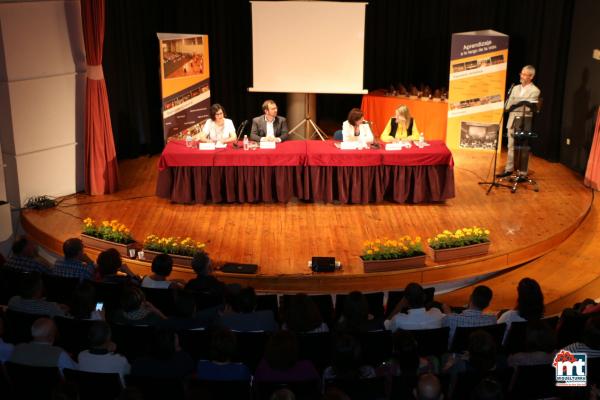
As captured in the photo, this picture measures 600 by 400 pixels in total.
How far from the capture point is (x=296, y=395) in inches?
159

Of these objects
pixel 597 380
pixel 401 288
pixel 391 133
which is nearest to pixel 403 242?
pixel 401 288

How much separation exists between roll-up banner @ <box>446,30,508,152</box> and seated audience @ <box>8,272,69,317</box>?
7381 millimetres

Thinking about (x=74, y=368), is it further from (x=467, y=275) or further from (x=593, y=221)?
(x=593, y=221)

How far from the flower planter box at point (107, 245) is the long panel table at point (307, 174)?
140cm

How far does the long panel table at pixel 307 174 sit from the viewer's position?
8594 millimetres

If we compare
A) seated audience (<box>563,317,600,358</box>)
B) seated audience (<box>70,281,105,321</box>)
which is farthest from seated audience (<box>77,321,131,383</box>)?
seated audience (<box>563,317,600,358</box>)

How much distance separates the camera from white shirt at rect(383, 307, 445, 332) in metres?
5.02

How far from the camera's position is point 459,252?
23.9ft

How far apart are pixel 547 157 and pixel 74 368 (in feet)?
27.1

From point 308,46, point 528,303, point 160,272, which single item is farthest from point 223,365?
point 308,46

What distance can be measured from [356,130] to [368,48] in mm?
4109

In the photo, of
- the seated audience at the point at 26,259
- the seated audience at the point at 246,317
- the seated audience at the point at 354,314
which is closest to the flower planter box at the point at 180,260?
the seated audience at the point at 26,259

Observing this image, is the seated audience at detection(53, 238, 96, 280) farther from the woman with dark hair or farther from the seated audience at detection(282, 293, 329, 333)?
the woman with dark hair

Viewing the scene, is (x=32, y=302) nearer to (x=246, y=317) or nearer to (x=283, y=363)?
(x=246, y=317)
